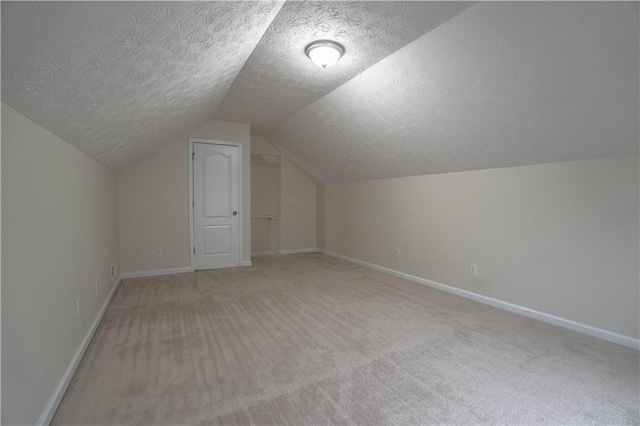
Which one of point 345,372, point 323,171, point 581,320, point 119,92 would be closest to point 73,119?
point 119,92

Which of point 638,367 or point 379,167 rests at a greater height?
point 379,167

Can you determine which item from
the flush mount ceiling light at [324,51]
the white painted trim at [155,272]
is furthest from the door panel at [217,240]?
the flush mount ceiling light at [324,51]

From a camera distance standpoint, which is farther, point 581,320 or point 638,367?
point 581,320

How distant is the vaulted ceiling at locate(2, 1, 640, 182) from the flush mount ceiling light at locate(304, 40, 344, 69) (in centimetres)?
7

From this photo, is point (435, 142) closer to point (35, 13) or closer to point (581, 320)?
point (581, 320)

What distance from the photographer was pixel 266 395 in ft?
5.82

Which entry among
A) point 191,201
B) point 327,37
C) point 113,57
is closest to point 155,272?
point 191,201

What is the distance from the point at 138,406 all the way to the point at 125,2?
74.5 inches

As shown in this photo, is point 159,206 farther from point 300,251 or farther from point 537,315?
point 537,315

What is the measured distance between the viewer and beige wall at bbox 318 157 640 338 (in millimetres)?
2424

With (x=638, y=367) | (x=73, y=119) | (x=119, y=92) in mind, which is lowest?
(x=638, y=367)

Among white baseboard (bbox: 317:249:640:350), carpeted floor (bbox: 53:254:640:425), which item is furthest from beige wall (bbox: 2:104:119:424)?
white baseboard (bbox: 317:249:640:350)

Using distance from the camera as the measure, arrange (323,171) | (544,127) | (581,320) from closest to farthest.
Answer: (544,127)
(581,320)
(323,171)

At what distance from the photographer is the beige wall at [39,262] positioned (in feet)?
4.03
